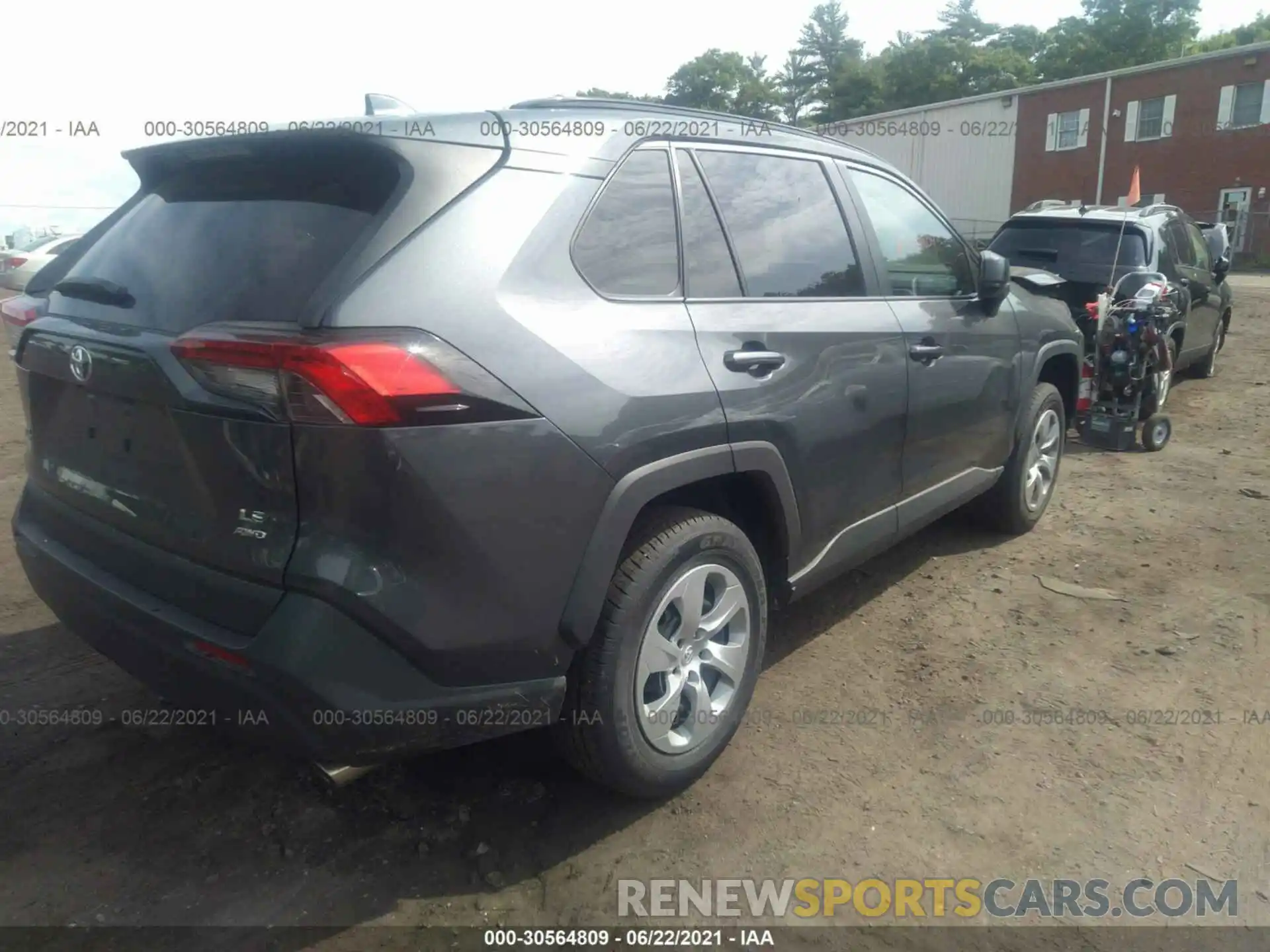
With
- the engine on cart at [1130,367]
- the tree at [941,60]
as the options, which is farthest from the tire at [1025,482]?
the tree at [941,60]

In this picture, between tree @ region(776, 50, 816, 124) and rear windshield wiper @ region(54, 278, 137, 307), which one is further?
tree @ region(776, 50, 816, 124)

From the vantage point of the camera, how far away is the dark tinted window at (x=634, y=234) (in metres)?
2.52

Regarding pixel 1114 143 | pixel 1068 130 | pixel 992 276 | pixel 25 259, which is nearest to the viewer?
pixel 992 276

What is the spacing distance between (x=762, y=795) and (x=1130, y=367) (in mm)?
5272

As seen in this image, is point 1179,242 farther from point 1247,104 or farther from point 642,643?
point 1247,104

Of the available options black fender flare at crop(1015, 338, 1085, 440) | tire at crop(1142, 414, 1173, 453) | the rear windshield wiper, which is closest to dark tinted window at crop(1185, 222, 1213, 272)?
tire at crop(1142, 414, 1173, 453)

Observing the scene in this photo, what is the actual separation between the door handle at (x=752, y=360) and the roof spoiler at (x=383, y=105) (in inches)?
44.9

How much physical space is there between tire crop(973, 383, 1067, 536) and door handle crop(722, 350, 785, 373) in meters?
2.29

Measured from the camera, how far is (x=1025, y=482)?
493cm

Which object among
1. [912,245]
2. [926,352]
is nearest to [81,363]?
[926,352]

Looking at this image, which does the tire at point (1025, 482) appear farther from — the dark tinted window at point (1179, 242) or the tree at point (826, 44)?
the tree at point (826, 44)

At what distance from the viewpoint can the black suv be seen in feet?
25.4

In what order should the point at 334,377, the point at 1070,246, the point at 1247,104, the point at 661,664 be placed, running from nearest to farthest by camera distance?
the point at 334,377, the point at 661,664, the point at 1070,246, the point at 1247,104

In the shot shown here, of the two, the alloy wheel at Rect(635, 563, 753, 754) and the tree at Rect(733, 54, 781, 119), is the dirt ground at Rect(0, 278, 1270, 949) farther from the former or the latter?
the tree at Rect(733, 54, 781, 119)
